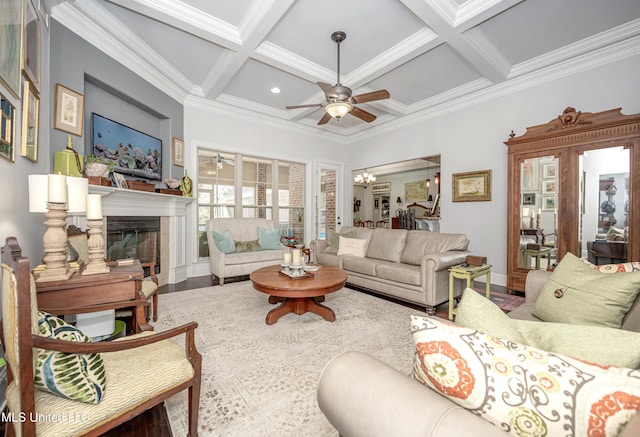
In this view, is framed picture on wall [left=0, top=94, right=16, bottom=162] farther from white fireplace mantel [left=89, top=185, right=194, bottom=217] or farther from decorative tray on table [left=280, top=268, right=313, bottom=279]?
decorative tray on table [left=280, top=268, right=313, bottom=279]

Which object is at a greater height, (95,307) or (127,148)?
(127,148)

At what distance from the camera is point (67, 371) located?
886 millimetres

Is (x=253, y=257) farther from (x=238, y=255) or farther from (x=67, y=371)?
(x=67, y=371)

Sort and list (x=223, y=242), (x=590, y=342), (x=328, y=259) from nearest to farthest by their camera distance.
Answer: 1. (x=590, y=342)
2. (x=223, y=242)
3. (x=328, y=259)

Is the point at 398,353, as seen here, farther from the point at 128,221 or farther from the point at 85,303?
the point at 128,221

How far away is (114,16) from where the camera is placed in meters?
2.83

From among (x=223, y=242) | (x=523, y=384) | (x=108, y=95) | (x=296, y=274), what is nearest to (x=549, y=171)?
(x=296, y=274)

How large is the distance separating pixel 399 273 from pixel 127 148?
12.6ft

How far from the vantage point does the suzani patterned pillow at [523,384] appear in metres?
0.52

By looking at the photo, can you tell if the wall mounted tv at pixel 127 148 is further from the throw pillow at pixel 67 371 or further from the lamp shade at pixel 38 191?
the throw pillow at pixel 67 371

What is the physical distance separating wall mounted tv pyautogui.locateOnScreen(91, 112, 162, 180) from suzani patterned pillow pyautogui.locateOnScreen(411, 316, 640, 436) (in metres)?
4.03

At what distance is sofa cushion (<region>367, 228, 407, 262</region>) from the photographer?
3.79 m

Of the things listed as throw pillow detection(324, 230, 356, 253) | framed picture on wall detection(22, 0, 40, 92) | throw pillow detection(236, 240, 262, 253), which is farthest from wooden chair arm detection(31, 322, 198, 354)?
throw pillow detection(324, 230, 356, 253)

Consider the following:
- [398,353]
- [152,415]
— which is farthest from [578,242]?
[152,415]
